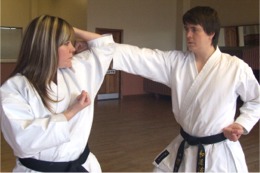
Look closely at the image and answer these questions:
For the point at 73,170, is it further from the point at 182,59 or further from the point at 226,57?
the point at 226,57

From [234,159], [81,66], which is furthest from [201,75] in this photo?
[81,66]

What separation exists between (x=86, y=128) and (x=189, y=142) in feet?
1.77

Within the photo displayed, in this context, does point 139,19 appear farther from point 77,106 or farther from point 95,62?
point 77,106

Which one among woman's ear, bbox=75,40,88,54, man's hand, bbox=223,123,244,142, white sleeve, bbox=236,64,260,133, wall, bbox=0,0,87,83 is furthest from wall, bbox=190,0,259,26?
woman's ear, bbox=75,40,88,54

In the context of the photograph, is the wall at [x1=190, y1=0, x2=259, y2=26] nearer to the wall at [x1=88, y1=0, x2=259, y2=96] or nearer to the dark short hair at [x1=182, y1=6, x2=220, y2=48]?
the wall at [x1=88, y1=0, x2=259, y2=96]

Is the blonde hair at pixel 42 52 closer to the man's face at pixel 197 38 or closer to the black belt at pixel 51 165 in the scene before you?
the black belt at pixel 51 165

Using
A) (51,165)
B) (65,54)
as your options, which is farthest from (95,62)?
(51,165)

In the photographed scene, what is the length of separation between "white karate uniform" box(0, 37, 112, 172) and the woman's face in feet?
0.19

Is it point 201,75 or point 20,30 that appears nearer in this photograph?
point 201,75

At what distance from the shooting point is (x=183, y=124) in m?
1.53

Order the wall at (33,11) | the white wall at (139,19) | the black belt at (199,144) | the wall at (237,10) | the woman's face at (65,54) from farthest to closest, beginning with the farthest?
the wall at (33,11) → the wall at (237,10) → the white wall at (139,19) → the black belt at (199,144) → the woman's face at (65,54)

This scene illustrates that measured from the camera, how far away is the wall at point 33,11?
27.6ft

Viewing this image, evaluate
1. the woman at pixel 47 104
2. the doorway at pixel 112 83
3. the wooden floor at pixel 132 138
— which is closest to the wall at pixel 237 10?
the doorway at pixel 112 83

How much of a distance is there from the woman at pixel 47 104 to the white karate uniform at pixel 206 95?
0.35 metres
